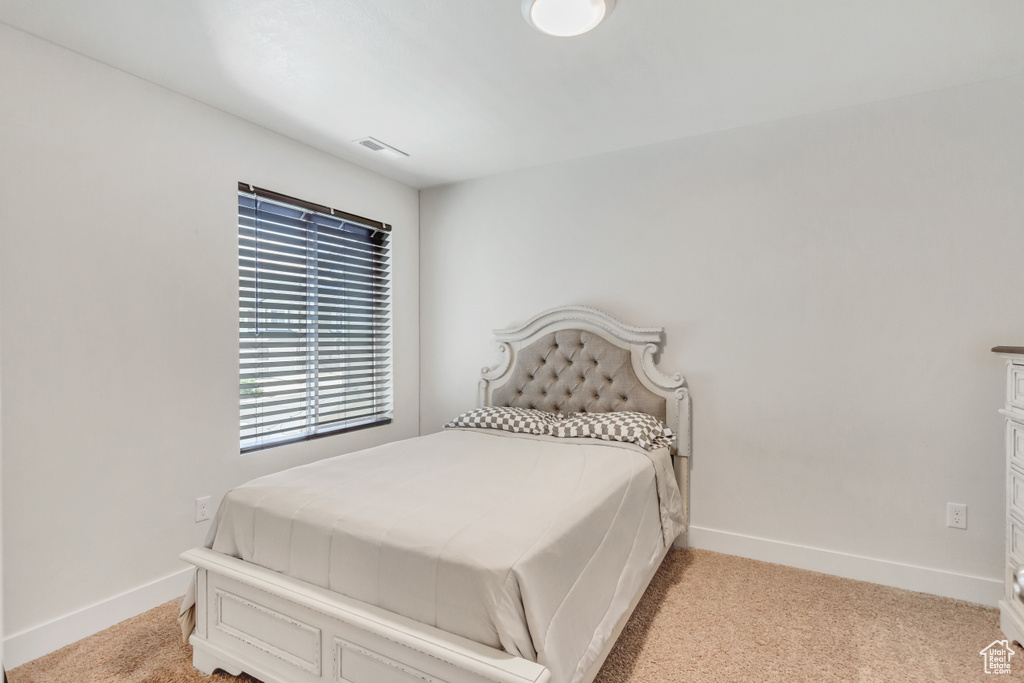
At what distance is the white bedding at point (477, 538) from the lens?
1.32m

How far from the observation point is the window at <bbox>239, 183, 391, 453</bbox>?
2740mm

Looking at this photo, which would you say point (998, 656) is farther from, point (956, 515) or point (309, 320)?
point (309, 320)

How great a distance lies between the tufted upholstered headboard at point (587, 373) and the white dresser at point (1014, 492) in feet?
4.26

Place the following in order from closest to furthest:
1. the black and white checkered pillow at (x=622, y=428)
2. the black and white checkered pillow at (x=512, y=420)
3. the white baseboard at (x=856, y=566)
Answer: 1. the white baseboard at (x=856, y=566)
2. the black and white checkered pillow at (x=622, y=428)
3. the black and white checkered pillow at (x=512, y=420)

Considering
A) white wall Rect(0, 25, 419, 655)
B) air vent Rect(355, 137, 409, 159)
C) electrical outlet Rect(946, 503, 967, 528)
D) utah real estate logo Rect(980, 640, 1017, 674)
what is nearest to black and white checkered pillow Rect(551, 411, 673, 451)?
electrical outlet Rect(946, 503, 967, 528)

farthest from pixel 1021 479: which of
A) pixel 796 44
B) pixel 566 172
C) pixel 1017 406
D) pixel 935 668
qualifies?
pixel 566 172

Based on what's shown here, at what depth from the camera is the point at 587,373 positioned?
3107 millimetres

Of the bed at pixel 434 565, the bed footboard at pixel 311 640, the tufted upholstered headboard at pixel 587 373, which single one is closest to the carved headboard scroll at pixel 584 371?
the tufted upholstered headboard at pixel 587 373

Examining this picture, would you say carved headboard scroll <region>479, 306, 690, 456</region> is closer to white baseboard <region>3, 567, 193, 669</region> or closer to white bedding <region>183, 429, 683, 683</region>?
white bedding <region>183, 429, 683, 683</region>

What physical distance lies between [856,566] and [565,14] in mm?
2818

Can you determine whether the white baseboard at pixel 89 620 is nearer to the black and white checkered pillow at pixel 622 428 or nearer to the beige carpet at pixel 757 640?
the beige carpet at pixel 757 640

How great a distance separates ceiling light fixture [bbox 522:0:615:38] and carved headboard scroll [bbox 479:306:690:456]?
1626 mm

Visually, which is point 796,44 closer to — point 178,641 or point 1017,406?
point 1017,406

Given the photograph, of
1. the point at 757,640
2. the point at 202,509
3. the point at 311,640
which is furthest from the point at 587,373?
the point at 202,509
